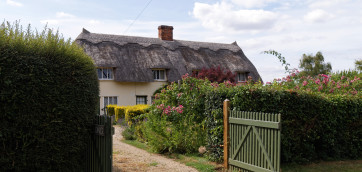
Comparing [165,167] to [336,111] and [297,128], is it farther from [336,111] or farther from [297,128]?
[336,111]

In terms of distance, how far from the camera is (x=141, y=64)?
24688mm

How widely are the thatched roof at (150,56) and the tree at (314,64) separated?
948 centimetres

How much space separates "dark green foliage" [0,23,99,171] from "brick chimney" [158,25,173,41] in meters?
23.0

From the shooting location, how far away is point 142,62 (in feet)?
81.6

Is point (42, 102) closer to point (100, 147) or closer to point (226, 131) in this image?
point (100, 147)

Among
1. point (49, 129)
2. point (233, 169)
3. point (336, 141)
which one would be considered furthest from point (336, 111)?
point (49, 129)

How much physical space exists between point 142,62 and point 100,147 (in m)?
19.0

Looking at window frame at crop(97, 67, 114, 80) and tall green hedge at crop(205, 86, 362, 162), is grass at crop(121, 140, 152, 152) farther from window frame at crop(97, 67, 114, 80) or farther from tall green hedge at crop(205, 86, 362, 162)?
window frame at crop(97, 67, 114, 80)

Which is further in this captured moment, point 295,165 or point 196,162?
point 295,165

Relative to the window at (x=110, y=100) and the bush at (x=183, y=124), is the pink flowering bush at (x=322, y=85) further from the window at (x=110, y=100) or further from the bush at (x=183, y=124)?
the window at (x=110, y=100)

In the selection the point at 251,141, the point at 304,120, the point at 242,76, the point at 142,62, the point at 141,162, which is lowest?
the point at 141,162

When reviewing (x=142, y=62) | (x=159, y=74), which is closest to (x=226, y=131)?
(x=142, y=62)

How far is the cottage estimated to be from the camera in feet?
77.3

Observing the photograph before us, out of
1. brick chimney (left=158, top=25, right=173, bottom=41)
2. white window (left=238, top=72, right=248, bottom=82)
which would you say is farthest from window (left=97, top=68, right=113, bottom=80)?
white window (left=238, top=72, right=248, bottom=82)
